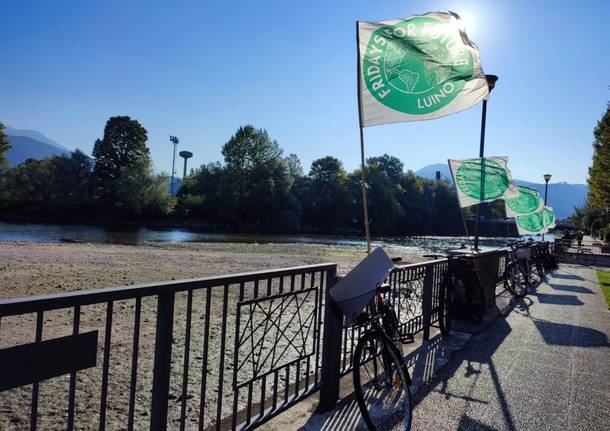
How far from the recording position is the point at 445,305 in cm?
650

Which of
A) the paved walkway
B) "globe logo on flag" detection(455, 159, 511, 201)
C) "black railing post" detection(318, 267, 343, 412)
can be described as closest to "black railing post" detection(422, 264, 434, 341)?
the paved walkway

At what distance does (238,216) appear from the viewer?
79.4m

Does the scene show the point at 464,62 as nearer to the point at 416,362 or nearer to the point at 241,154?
the point at 416,362

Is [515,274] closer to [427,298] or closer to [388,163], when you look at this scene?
[427,298]

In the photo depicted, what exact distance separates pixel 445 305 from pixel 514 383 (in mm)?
1891

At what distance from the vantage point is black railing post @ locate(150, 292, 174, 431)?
2.37m

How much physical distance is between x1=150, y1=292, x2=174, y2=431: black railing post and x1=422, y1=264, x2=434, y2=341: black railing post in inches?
170

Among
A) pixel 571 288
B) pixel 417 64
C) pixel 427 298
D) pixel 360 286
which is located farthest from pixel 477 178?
pixel 360 286

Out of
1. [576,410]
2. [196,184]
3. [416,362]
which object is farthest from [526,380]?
[196,184]

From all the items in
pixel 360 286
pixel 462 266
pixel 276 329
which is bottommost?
pixel 276 329

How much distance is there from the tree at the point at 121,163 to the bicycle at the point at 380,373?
68664mm

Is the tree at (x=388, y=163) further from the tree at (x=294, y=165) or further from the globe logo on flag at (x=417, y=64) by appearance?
the globe logo on flag at (x=417, y=64)

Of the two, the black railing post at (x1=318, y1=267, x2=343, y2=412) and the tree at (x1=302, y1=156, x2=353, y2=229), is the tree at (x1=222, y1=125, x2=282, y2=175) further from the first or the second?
the black railing post at (x1=318, y1=267, x2=343, y2=412)

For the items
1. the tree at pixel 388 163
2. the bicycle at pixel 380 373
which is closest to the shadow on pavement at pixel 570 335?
the bicycle at pixel 380 373
